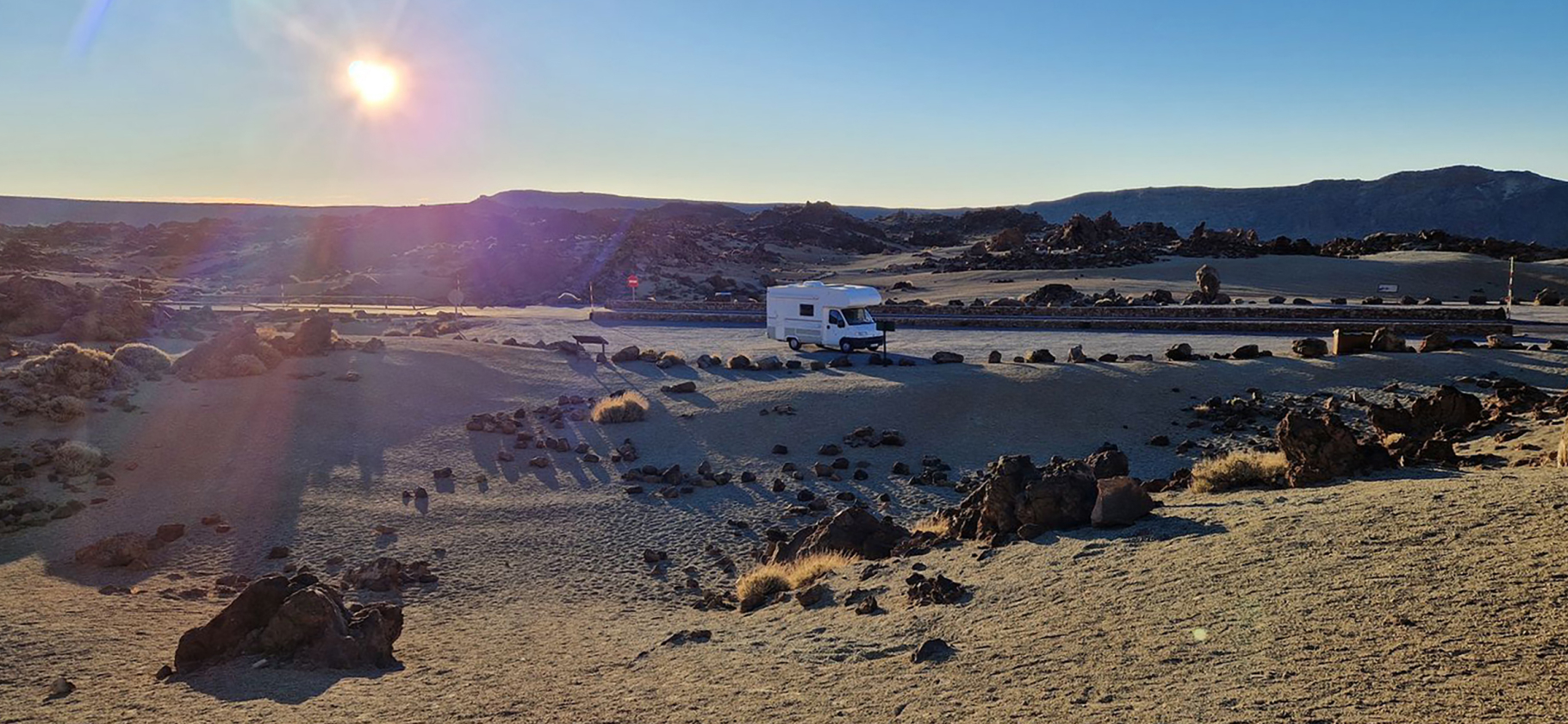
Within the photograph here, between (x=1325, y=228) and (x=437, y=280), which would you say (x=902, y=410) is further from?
(x=1325, y=228)

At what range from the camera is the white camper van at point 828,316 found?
102ft

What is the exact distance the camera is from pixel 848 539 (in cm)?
1195

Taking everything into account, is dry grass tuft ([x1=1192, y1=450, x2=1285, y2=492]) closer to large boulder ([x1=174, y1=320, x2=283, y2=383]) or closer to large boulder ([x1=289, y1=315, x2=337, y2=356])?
large boulder ([x1=174, y1=320, x2=283, y2=383])

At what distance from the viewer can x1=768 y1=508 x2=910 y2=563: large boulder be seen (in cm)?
1183

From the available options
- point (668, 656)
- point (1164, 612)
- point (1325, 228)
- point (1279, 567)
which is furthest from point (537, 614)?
point (1325, 228)

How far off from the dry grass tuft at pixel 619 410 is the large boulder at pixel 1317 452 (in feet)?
46.4

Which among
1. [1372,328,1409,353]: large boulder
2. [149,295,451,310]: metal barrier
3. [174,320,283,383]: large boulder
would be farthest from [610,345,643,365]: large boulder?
[149,295,451,310]: metal barrier

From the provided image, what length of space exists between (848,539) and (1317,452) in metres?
5.81

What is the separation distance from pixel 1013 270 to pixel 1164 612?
199 feet

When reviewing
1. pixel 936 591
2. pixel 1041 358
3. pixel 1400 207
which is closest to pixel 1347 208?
pixel 1400 207

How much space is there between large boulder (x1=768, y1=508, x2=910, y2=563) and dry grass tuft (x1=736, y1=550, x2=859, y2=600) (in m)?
0.18

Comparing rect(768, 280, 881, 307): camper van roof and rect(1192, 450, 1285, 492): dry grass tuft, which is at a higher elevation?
rect(768, 280, 881, 307): camper van roof

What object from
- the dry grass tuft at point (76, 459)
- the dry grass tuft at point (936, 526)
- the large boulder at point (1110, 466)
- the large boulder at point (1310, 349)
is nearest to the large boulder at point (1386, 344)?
the large boulder at point (1310, 349)

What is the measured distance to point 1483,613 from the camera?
6.44 metres
